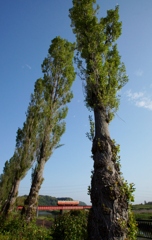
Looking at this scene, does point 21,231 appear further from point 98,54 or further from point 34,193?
point 98,54

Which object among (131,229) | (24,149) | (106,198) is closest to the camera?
(131,229)

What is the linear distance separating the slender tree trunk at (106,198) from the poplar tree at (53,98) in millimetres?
6449

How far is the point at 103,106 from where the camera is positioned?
26.3 ft

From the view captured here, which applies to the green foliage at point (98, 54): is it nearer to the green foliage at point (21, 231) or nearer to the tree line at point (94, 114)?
the tree line at point (94, 114)

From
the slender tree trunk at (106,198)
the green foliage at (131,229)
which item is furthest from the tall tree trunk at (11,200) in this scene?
the green foliage at (131,229)

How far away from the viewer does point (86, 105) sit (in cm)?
907

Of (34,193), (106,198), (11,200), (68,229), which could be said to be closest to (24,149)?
(11,200)

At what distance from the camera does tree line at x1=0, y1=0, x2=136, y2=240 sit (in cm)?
548

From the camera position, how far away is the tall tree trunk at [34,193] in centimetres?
1046

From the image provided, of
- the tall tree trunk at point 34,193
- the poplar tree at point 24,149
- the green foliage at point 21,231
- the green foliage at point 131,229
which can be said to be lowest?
the green foliage at point 21,231

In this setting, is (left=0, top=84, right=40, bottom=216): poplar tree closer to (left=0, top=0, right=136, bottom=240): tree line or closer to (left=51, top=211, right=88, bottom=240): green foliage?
(left=0, top=0, right=136, bottom=240): tree line

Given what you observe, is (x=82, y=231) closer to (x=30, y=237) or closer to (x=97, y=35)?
(x=30, y=237)

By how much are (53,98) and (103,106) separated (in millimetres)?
8223

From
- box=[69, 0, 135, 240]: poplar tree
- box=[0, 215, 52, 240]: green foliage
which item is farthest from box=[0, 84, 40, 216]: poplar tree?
box=[69, 0, 135, 240]: poplar tree
